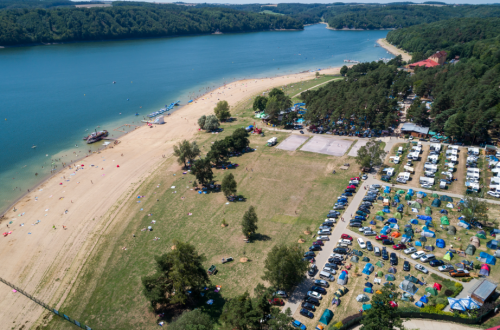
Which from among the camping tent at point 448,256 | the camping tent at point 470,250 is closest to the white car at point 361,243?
the camping tent at point 448,256

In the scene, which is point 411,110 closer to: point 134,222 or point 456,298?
point 456,298

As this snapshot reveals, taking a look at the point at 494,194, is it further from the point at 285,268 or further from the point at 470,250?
the point at 285,268

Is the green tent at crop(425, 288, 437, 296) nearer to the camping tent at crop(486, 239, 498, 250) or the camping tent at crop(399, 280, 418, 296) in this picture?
the camping tent at crop(399, 280, 418, 296)

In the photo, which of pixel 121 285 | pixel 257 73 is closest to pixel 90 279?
pixel 121 285

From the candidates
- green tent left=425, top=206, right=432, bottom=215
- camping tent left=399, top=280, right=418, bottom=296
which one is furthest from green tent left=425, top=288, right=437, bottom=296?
green tent left=425, top=206, right=432, bottom=215

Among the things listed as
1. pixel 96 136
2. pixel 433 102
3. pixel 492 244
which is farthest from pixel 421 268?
pixel 96 136
